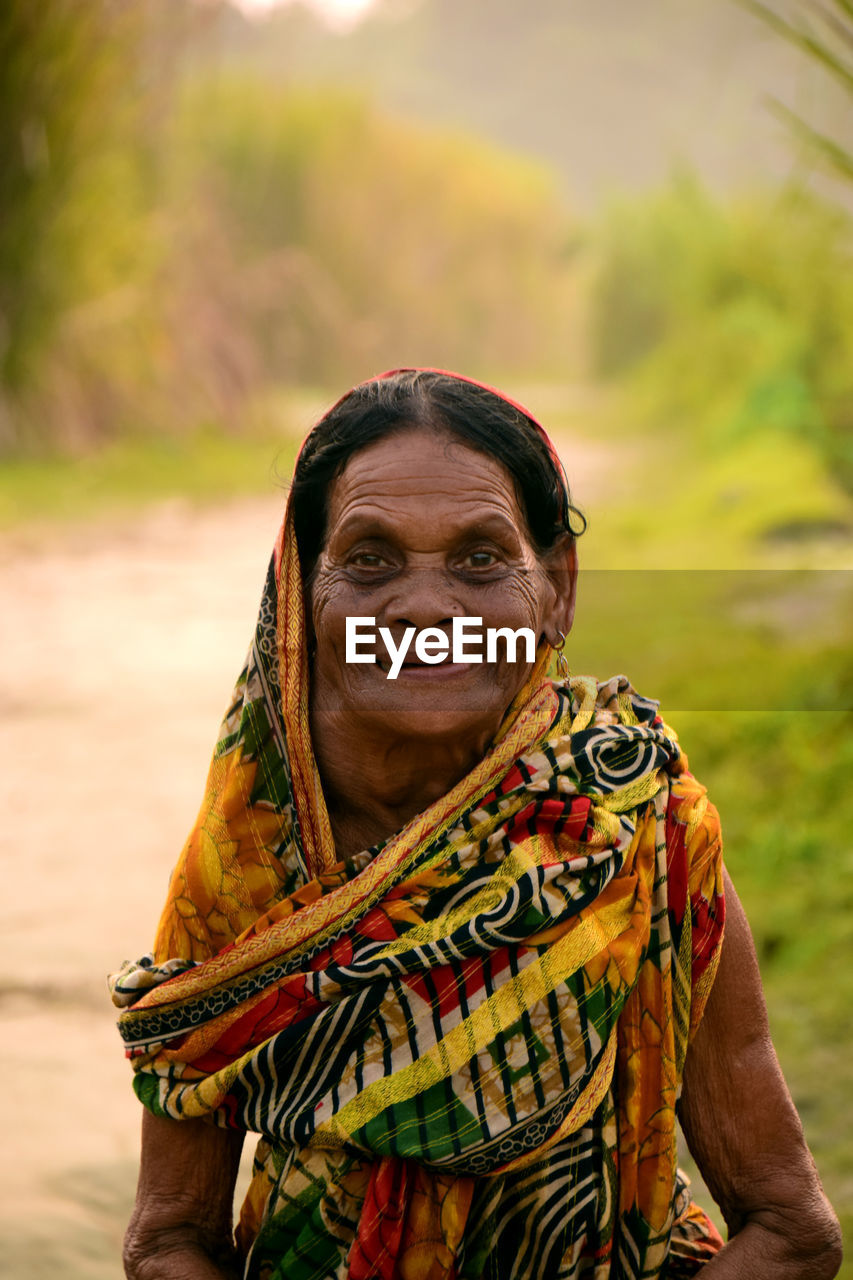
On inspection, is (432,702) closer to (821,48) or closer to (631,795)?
(631,795)

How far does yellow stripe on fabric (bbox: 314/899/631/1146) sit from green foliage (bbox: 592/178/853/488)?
5.65m

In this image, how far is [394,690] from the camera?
1.71 meters

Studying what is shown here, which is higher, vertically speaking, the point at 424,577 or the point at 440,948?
the point at 424,577

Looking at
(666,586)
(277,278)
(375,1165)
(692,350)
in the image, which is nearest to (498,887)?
(375,1165)

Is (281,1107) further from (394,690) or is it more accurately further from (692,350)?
(692,350)

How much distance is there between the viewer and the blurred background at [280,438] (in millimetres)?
4043

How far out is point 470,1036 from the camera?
164 centimetres

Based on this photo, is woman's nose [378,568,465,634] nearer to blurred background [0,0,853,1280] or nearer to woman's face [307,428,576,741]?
woman's face [307,428,576,741]

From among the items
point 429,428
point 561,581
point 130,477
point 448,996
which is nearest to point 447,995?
point 448,996

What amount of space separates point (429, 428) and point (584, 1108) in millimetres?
855

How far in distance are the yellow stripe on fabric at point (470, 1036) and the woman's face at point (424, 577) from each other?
30cm

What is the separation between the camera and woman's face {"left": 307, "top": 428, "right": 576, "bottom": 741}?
170 cm

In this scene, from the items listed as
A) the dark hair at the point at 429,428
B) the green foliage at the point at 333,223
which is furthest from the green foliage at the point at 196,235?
the dark hair at the point at 429,428

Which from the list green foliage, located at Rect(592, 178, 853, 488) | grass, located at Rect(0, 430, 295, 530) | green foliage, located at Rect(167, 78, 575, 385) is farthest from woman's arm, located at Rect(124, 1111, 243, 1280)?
green foliage, located at Rect(167, 78, 575, 385)
